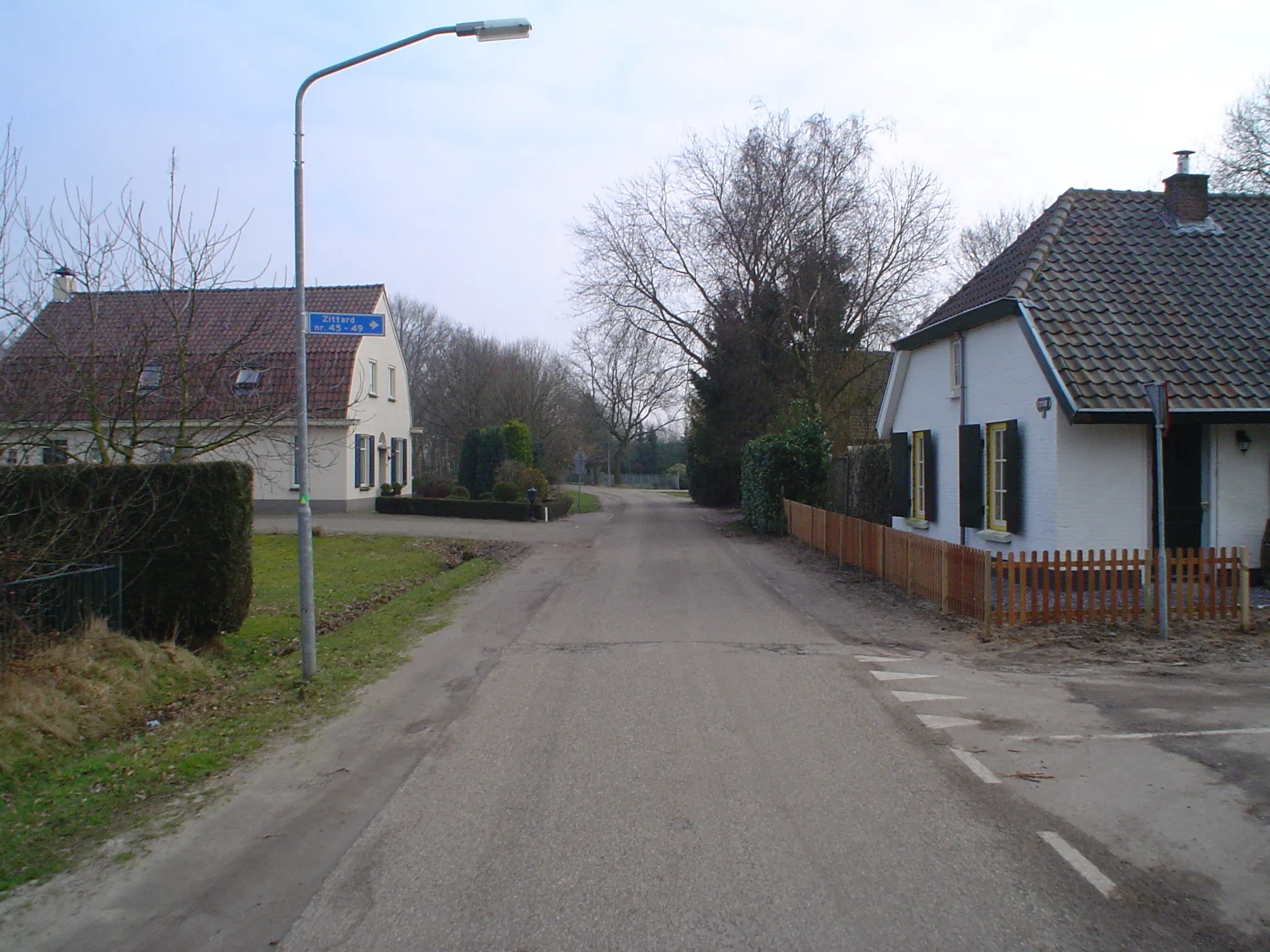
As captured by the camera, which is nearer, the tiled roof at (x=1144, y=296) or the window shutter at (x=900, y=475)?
the tiled roof at (x=1144, y=296)

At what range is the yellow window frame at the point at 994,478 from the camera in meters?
15.1

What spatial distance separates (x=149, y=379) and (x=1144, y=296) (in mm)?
14029

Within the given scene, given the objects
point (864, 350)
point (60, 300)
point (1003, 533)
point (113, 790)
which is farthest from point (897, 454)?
point (113, 790)

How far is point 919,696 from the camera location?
7.88 metres

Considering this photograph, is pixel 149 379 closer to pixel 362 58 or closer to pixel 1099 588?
pixel 362 58

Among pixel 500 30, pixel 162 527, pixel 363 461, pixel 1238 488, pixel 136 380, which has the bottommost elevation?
pixel 162 527

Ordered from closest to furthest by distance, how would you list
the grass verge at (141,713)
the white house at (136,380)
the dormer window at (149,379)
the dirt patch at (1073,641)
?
1. the grass verge at (141,713)
2. the dirt patch at (1073,641)
3. the white house at (136,380)
4. the dormer window at (149,379)

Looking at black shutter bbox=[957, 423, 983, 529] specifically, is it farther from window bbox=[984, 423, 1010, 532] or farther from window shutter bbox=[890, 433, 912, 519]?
window shutter bbox=[890, 433, 912, 519]

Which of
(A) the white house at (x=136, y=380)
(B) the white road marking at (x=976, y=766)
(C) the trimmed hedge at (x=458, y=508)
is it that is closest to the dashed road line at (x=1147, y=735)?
(B) the white road marking at (x=976, y=766)

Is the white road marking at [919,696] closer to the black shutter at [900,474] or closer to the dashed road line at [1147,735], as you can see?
the dashed road line at [1147,735]

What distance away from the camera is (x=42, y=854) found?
16.1ft

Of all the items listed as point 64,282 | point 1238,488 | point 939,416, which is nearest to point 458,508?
point 939,416

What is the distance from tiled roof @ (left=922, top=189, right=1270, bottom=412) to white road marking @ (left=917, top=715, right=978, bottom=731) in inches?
251

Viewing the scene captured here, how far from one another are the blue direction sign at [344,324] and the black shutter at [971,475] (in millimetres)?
10533
